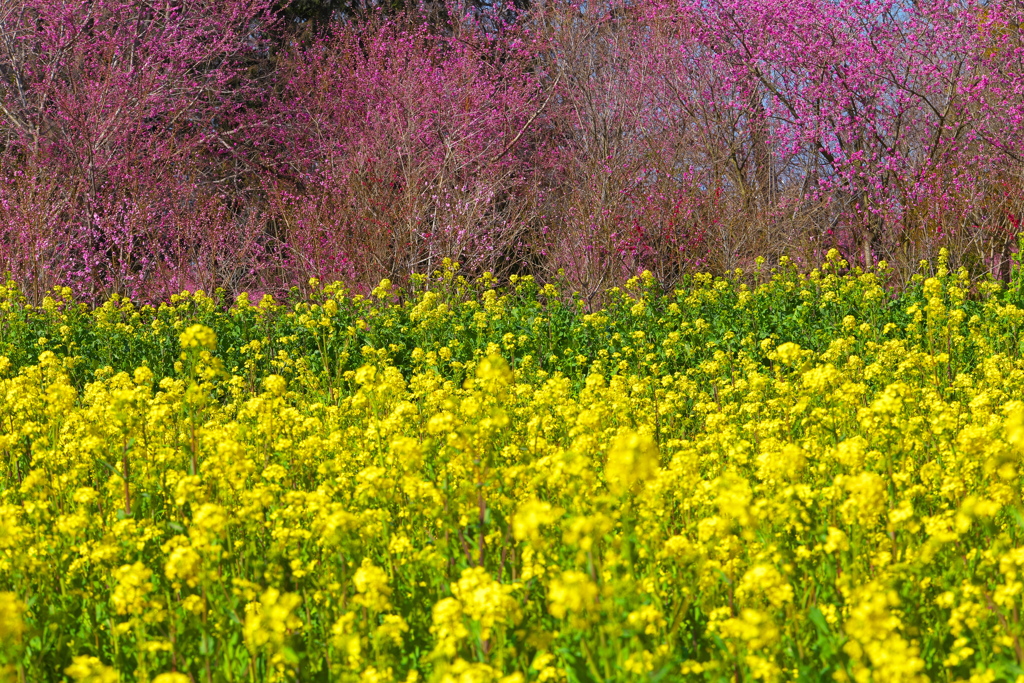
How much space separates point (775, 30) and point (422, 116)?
5414mm

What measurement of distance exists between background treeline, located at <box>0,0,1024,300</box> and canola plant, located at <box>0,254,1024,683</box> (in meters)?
6.72

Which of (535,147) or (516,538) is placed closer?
(516,538)

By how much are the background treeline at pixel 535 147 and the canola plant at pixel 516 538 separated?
22.0ft

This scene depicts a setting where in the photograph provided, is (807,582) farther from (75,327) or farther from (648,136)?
(648,136)

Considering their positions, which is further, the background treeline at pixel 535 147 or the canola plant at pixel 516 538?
the background treeline at pixel 535 147

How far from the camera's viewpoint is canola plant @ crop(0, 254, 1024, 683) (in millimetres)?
2633

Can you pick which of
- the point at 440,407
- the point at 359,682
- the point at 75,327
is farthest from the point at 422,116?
the point at 359,682

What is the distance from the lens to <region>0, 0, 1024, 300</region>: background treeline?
12977 millimetres

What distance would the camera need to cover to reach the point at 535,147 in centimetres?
1745

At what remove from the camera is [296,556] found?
3617mm

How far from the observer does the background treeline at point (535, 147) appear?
12977 mm

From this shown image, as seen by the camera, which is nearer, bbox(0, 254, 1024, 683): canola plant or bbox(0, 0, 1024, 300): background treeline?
bbox(0, 254, 1024, 683): canola plant

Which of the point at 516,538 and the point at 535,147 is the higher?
the point at 535,147

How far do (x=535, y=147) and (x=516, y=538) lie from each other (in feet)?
49.8
